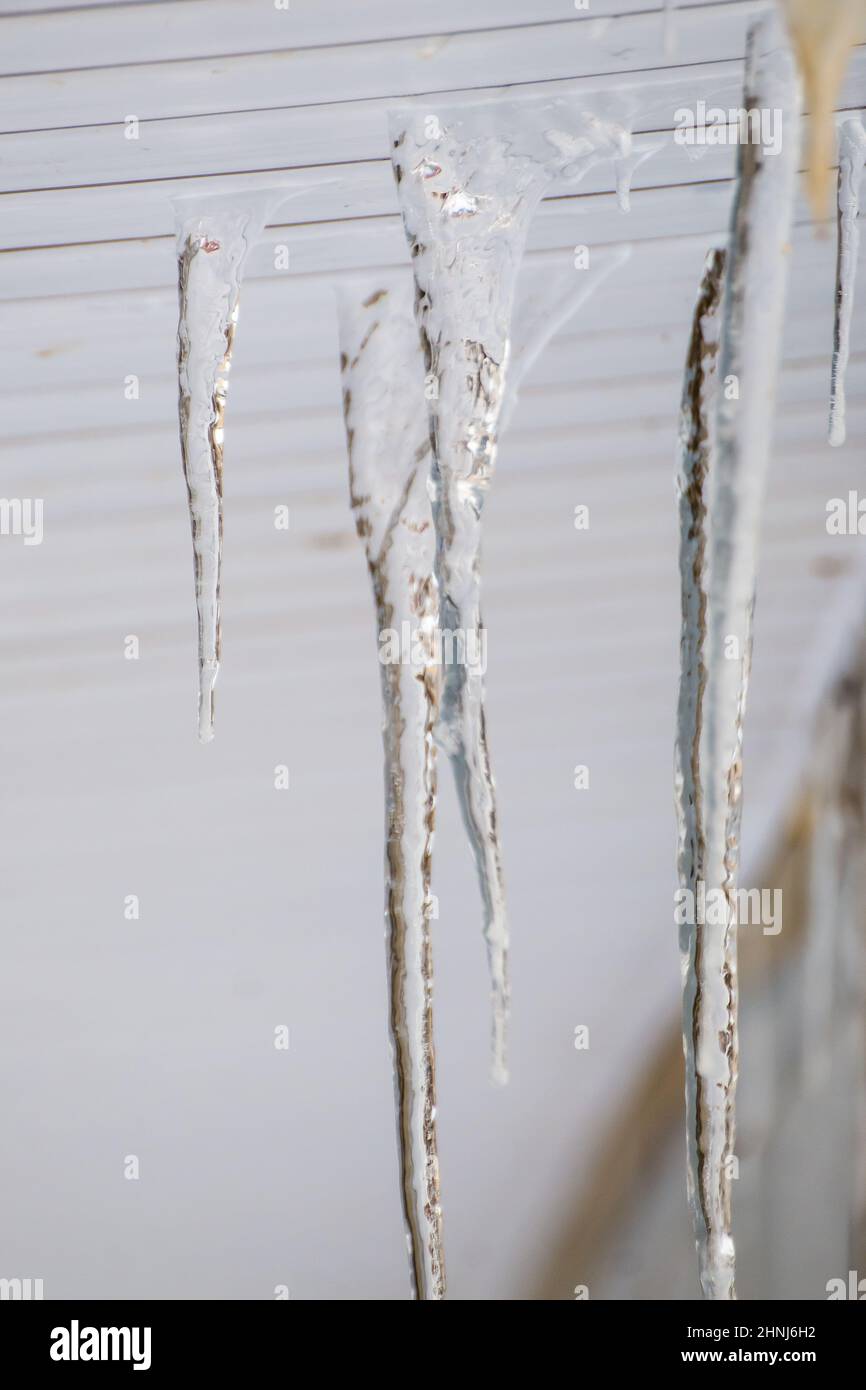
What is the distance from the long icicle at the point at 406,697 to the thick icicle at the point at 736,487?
0.60ft

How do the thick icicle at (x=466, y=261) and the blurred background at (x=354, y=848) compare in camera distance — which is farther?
the blurred background at (x=354, y=848)

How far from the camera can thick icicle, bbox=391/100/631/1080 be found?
647 millimetres

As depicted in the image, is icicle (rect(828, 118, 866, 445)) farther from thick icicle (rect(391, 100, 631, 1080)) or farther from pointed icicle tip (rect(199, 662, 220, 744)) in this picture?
pointed icicle tip (rect(199, 662, 220, 744))

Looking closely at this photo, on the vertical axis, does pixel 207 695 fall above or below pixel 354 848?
above

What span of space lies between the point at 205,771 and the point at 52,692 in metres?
0.31

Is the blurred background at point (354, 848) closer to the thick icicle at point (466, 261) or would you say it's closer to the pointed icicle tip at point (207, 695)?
the thick icicle at point (466, 261)

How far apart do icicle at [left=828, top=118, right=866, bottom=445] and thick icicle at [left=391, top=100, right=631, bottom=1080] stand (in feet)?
0.53

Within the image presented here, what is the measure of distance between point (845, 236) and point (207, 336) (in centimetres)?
45

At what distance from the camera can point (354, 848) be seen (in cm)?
204

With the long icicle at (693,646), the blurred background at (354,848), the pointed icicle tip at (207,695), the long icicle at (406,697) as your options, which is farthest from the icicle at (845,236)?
the pointed icicle tip at (207,695)

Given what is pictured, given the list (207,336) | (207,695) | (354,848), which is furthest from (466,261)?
(354,848)

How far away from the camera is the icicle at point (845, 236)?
0.69 metres

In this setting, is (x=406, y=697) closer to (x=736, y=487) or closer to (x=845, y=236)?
(x=736, y=487)
